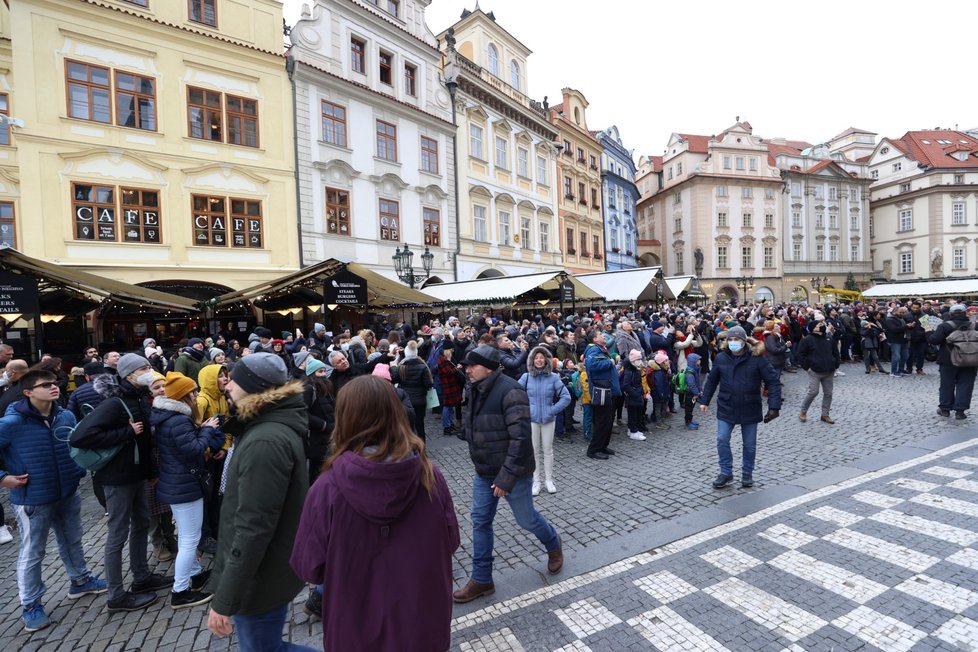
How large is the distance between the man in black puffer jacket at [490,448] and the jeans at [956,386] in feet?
28.0

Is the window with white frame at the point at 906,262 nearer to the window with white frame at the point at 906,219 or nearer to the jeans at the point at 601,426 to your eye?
the window with white frame at the point at 906,219

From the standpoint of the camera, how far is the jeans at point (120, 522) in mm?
3469

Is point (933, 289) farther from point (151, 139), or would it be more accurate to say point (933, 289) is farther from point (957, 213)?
point (151, 139)

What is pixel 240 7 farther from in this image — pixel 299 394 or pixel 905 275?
pixel 905 275

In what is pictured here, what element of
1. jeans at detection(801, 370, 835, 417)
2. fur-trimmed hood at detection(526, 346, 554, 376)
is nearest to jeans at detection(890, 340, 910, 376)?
jeans at detection(801, 370, 835, 417)

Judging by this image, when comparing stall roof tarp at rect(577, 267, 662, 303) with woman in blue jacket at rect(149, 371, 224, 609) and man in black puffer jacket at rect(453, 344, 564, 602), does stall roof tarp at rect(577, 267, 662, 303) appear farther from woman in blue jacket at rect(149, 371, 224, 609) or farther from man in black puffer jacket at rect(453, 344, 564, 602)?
woman in blue jacket at rect(149, 371, 224, 609)

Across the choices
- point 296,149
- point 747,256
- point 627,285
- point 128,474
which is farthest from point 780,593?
point 747,256

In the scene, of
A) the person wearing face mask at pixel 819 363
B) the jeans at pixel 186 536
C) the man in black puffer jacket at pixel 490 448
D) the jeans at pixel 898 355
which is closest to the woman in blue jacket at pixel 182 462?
the jeans at pixel 186 536

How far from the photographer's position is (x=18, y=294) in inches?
328

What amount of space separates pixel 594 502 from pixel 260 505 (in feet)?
13.1

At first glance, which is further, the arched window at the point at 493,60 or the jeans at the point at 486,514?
the arched window at the point at 493,60

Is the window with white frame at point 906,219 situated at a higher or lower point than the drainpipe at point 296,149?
higher

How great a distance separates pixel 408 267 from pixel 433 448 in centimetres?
892

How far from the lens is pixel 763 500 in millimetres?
5020
